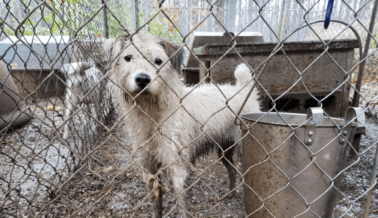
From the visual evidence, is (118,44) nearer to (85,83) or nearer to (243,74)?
(243,74)

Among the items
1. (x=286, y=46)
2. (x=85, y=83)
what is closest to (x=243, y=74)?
(x=286, y=46)

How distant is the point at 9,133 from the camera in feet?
14.5

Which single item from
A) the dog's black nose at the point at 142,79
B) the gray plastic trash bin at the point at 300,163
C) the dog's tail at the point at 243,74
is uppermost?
the dog's black nose at the point at 142,79

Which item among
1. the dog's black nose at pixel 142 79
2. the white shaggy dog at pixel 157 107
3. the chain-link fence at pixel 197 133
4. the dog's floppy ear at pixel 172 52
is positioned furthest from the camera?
the dog's floppy ear at pixel 172 52

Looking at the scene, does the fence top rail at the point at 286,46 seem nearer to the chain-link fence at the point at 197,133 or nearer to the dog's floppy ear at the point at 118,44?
the chain-link fence at the point at 197,133

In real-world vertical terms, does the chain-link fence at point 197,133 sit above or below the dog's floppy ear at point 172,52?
below

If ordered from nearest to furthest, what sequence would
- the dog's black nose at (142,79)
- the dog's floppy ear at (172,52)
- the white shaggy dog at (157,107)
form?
the dog's black nose at (142,79)
the white shaggy dog at (157,107)
the dog's floppy ear at (172,52)

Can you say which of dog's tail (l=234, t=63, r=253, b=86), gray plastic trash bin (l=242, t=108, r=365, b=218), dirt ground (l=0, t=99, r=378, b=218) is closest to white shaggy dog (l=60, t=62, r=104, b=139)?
dirt ground (l=0, t=99, r=378, b=218)

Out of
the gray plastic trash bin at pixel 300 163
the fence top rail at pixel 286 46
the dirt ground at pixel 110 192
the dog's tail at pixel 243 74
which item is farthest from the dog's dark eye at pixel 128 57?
the fence top rail at pixel 286 46

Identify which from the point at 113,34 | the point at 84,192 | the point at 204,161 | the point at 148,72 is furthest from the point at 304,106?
the point at 113,34

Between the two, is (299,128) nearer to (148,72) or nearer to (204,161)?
(148,72)

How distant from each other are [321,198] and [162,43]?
5.90 ft

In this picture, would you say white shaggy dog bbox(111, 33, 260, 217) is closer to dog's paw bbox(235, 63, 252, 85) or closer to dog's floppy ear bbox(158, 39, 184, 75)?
dog's floppy ear bbox(158, 39, 184, 75)

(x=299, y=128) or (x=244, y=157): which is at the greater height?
(x=299, y=128)
